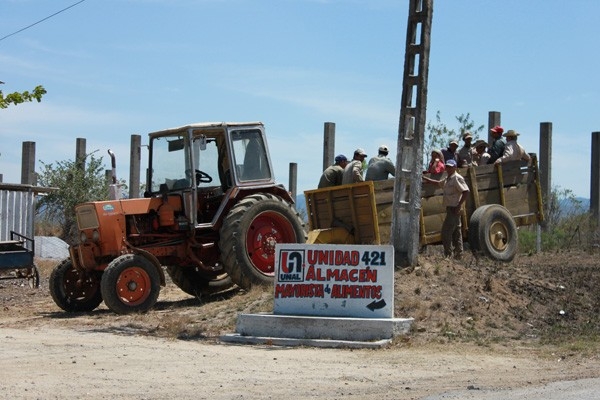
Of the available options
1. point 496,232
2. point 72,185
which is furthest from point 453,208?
point 72,185

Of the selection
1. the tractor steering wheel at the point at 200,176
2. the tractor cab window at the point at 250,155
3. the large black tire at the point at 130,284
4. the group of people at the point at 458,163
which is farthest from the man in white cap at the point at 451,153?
the large black tire at the point at 130,284

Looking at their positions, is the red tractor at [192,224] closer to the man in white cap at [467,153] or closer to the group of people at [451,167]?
the group of people at [451,167]

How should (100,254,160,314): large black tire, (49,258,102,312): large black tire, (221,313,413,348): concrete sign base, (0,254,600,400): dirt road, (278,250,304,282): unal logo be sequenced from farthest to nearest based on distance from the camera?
(49,258,102,312): large black tire
(100,254,160,314): large black tire
(278,250,304,282): unal logo
(221,313,413,348): concrete sign base
(0,254,600,400): dirt road

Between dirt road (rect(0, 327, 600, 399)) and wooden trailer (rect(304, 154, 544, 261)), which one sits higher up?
wooden trailer (rect(304, 154, 544, 261))

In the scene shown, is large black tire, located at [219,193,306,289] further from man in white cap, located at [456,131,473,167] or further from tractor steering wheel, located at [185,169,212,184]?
man in white cap, located at [456,131,473,167]

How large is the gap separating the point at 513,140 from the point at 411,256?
455 cm

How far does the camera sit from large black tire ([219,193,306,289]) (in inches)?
669

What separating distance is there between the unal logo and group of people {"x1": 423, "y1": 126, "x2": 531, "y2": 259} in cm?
363

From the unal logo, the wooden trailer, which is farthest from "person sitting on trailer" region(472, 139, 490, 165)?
the unal logo

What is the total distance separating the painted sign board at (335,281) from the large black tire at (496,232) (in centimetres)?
402

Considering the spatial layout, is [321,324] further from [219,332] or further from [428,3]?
[428,3]

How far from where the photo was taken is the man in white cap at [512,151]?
18.6 metres

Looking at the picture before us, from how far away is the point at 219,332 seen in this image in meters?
14.4

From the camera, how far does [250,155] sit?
18.0 m
